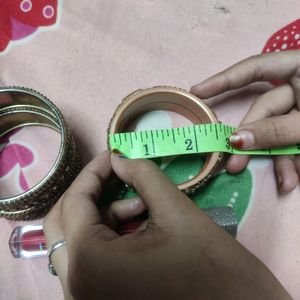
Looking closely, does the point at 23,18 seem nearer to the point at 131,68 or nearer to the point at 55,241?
the point at 131,68

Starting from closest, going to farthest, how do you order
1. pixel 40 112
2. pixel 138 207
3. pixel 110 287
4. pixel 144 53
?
pixel 110 287
pixel 138 207
pixel 40 112
pixel 144 53

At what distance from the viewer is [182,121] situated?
2.67 ft

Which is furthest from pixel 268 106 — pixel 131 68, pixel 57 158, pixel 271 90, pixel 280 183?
pixel 57 158

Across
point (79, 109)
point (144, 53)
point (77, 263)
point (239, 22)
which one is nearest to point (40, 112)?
point (79, 109)

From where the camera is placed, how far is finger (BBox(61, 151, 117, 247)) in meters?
0.52

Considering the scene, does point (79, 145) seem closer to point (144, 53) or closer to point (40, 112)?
point (40, 112)

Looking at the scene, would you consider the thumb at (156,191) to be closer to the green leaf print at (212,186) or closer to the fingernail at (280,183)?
the green leaf print at (212,186)

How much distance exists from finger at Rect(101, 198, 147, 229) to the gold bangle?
0.28 feet

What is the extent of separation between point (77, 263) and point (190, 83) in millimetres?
506

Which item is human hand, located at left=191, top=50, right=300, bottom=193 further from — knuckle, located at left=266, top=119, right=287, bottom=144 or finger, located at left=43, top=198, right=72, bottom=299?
finger, located at left=43, top=198, right=72, bottom=299

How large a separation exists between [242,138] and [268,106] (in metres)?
0.14

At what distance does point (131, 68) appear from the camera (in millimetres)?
868

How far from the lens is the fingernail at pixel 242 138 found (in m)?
0.67

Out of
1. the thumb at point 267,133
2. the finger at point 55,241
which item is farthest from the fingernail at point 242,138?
the finger at point 55,241
